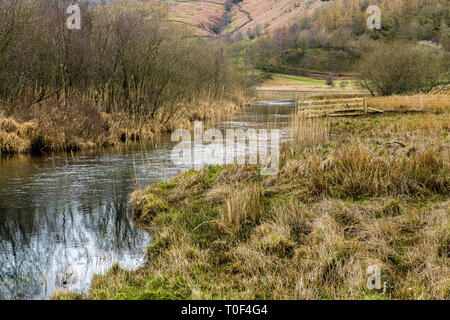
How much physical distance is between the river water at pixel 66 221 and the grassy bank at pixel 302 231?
1.51ft

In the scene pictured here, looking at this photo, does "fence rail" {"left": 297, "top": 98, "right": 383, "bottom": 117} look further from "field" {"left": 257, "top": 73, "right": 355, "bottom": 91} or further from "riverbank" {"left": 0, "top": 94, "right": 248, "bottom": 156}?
"field" {"left": 257, "top": 73, "right": 355, "bottom": 91}

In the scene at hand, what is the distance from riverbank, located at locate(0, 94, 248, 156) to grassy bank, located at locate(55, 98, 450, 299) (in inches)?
269

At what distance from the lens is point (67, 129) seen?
14.3 metres

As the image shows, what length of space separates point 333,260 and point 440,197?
337cm

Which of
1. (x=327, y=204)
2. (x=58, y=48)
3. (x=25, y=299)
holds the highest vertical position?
(x=58, y=48)

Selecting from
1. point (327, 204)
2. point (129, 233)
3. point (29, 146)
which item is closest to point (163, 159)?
point (29, 146)

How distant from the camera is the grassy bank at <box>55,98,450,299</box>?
171 inches

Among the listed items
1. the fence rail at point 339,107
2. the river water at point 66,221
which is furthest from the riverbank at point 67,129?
the fence rail at point 339,107

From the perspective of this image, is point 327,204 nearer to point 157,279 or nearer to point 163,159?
point 157,279

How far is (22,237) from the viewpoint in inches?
259

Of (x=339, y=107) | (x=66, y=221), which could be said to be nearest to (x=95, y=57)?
(x=66, y=221)

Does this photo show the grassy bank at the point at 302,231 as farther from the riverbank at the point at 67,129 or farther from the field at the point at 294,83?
the field at the point at 294,83

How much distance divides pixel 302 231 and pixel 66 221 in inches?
168

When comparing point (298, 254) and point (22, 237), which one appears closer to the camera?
point (298, 254)
